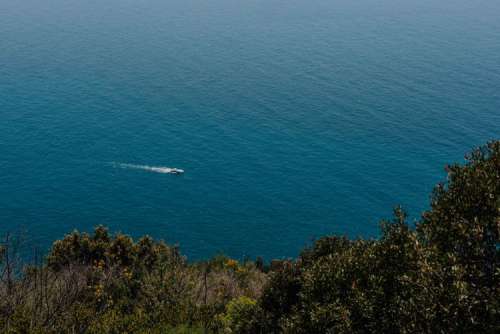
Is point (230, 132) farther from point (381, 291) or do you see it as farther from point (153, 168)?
point (381, 291)

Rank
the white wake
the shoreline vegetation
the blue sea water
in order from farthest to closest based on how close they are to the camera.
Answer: the white wake → the blue sea water → the shoreline vegetation

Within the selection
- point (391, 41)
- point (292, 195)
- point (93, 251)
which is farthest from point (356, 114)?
point (93, 251)

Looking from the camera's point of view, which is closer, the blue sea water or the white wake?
the blue sea water

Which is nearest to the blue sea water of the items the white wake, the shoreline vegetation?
the white wake

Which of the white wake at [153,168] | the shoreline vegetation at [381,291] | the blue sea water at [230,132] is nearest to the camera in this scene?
the shoreline vegetation at [381,291]

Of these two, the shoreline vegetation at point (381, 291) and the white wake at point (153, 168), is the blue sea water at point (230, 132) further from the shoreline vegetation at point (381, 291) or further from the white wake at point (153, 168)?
the shoreline vegetation at point (381, 291)

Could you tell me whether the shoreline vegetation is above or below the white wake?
below

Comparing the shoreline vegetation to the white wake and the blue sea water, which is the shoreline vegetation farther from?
the white wake

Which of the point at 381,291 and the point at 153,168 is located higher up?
the point at 153,168

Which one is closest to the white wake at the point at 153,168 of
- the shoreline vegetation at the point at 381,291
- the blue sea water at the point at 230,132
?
the blue sea water at the point at 230,132

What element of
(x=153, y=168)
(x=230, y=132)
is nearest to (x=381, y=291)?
(x=153, y=168)
